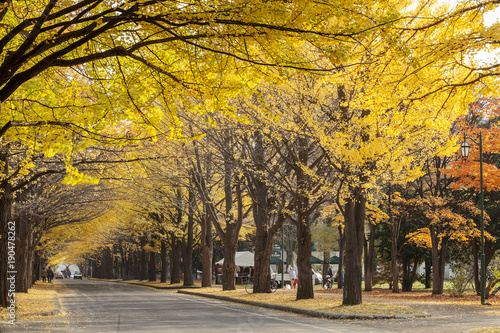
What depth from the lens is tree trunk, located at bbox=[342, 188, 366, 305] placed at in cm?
1767

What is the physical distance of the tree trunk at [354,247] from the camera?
1767 centimetres

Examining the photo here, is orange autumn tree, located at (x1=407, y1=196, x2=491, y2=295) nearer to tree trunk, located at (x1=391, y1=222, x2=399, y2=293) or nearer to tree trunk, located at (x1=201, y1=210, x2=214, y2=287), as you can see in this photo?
tree trunk, located at (x1=391, y1=222, x2=399, y2=293)

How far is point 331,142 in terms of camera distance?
54.3 feet

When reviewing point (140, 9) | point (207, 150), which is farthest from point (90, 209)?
point (140, 9)

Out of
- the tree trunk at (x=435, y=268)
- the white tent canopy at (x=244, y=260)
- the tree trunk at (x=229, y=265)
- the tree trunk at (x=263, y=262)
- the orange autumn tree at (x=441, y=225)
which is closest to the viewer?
the tree trunk at (x=263, y=262)

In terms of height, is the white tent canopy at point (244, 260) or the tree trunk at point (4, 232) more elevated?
the tree trunk at point (4, 232)

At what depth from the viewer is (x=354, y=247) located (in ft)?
58.9

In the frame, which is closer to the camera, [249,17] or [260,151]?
[249,17]

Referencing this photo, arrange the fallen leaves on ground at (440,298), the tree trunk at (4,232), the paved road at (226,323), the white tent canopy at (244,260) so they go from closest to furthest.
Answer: the paved road at (226,323) → the tree trunk at (4,232) → the fallen leaves on ground at (440,298) → the white tent canopy at (244,260)

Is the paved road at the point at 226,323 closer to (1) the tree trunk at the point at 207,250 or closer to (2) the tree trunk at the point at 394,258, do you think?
(2) the tree trunk at the point at 394,258

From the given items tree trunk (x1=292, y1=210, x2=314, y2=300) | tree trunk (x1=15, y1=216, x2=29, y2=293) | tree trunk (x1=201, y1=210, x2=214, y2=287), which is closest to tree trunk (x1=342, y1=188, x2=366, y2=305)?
tree trunk (x1=292, y1=210, x2=314, y2=300)

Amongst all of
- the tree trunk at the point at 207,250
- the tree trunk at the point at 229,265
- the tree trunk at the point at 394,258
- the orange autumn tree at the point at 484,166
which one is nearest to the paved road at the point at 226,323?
the orange autumn tree at the point at 484,166

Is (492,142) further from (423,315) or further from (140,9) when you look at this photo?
(140,9)

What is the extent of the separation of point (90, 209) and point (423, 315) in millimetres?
22865
